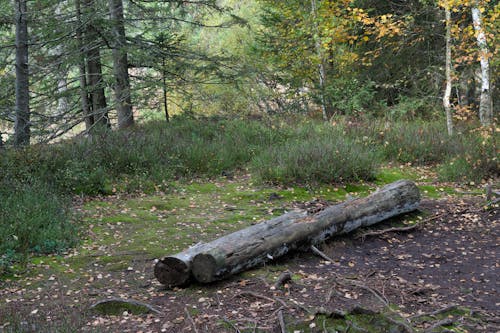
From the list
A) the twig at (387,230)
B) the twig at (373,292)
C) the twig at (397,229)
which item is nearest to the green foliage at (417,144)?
the twig at (397,229)

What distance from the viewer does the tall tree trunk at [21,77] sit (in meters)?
9.02

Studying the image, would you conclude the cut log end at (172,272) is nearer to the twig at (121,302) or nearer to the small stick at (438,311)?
the twig at (121,302)

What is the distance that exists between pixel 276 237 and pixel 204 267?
1.07 meters

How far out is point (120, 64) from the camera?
13023 millimetres

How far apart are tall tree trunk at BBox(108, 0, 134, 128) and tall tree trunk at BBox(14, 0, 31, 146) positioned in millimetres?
1963

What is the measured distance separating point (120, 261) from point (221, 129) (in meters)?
7.49

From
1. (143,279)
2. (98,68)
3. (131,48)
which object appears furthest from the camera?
(98,68)

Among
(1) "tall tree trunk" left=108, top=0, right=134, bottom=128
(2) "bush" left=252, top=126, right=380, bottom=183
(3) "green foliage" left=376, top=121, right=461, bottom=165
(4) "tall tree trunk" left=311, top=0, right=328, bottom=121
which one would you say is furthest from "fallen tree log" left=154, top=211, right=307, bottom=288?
(4) "tall tree trunk" left=311, top=0, right=328, bottom=121

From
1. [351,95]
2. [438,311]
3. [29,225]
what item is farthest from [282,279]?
[351,95]

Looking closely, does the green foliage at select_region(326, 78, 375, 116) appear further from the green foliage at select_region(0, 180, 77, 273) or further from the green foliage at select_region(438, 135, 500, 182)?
the green foliage at select_region(0, 180, 77, 273)

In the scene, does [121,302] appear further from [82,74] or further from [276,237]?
[82,74]

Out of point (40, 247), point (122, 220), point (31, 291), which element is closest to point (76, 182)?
point (122, 220)

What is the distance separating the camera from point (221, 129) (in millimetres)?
12953

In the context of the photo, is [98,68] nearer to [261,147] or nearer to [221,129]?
[221,129]
